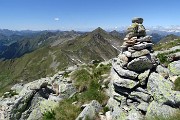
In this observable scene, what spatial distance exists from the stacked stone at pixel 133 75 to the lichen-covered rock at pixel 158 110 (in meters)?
0.64

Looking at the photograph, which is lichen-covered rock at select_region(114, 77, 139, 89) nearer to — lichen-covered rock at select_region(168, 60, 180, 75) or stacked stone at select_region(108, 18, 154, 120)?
stacked stone at select_region(108, 18, 154, 120)

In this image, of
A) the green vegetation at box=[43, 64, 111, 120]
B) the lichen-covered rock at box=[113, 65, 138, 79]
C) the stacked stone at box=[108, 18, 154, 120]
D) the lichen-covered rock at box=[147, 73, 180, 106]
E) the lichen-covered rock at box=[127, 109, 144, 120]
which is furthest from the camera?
the green vegetation at box=[43, 64, 111, 120]

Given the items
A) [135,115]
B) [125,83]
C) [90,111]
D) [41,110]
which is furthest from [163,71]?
[41,110]

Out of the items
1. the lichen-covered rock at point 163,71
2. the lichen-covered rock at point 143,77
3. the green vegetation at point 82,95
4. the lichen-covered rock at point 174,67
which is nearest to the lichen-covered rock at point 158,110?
the lichen-covered rock at point 143,77

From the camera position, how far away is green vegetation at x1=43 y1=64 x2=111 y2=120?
2077 cm

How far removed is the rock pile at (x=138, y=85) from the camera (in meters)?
16.6

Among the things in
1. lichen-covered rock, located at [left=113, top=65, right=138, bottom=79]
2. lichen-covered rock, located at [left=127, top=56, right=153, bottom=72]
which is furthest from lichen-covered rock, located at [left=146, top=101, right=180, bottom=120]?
lichen-covered rock, located at [left=127, top=56, right=153, bottom=72]

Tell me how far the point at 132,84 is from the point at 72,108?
18.4ft

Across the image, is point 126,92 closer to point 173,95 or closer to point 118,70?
point 118,70

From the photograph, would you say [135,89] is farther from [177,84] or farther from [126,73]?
[177,84]

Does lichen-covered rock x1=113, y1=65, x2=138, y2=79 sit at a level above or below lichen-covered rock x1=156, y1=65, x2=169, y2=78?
below

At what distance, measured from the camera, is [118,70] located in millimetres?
21281

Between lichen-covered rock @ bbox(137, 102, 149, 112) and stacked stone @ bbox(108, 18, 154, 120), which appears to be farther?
stacked stone @ bbox(108, 18, 154, 120)

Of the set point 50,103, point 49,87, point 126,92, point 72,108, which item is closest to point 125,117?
point 126,92
